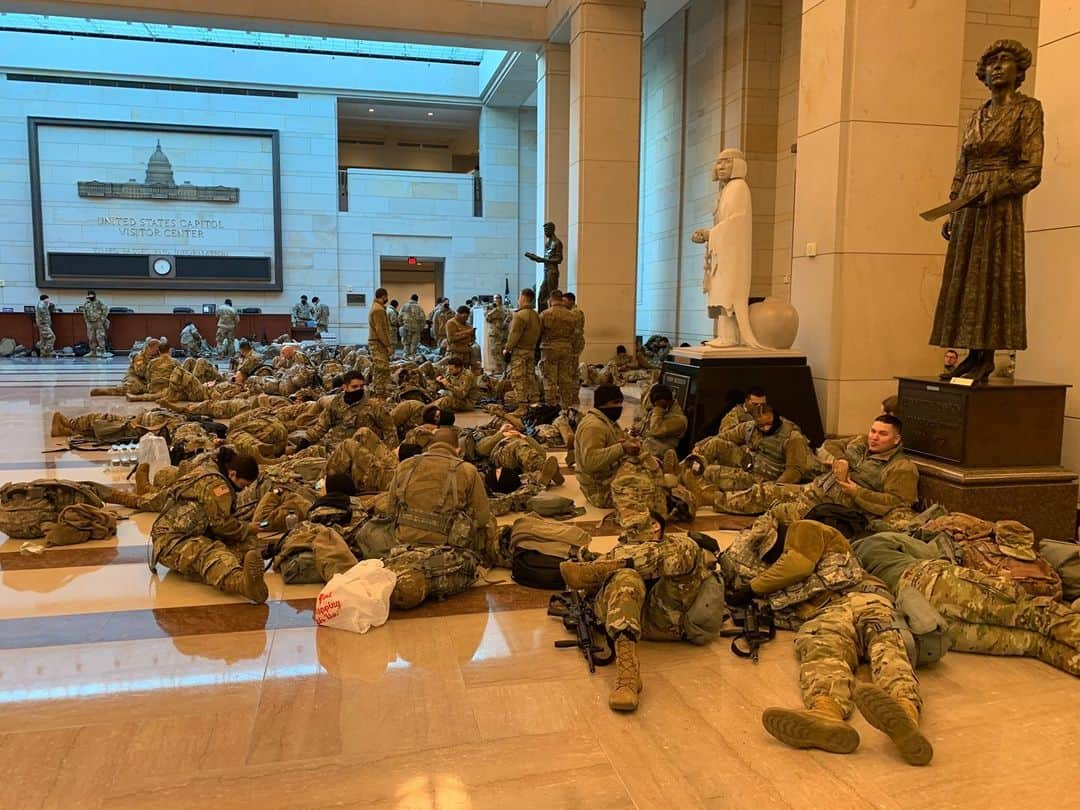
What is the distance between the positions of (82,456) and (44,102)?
2063 cm

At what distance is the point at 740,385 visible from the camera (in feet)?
24.8

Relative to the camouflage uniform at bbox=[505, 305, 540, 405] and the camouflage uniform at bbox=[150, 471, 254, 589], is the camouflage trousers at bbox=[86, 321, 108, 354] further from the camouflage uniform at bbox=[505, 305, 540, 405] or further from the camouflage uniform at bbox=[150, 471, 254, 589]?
the camouflage uniform at bbox=[150, 471, 254, 589]

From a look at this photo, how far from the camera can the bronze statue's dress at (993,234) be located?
5.18m

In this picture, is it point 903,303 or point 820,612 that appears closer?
point 820,612

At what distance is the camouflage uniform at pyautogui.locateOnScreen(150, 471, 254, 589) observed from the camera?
4340mm

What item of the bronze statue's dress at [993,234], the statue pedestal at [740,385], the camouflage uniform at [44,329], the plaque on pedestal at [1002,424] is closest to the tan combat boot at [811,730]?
the plaque on pedestal at [1002,424]

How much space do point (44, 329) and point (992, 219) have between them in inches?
945

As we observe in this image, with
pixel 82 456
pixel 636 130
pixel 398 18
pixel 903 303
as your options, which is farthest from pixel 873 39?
pixel 398 18

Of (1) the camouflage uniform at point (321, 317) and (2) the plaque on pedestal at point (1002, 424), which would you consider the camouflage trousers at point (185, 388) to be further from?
(1) the camouflage uniform at point (321, 317)

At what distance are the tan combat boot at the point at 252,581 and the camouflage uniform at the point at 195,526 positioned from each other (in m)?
0.21

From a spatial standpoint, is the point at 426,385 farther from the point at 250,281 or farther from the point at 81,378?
the point at 250,281

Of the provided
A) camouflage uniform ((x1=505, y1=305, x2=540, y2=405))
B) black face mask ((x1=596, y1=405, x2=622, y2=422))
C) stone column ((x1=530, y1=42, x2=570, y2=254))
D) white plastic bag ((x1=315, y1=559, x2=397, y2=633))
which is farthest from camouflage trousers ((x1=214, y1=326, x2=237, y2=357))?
white plastic bag ((x1=315, y1=559, x2=397, y2=633))

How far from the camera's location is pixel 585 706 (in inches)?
122

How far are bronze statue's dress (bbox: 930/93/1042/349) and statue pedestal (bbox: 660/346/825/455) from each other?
2.01 meters
